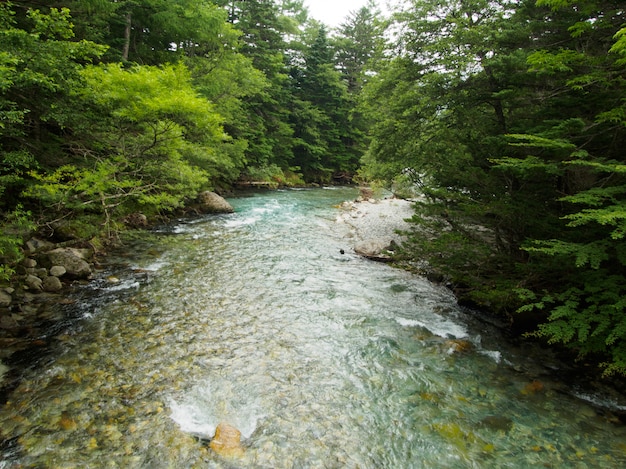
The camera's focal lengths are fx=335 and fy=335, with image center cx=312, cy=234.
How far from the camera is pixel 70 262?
724cm

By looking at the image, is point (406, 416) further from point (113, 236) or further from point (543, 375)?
point (113, 236)

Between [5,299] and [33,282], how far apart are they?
778 mm

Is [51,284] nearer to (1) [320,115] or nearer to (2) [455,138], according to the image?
(2) [455,138]

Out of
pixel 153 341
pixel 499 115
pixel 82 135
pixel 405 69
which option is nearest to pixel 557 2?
pixel 499 115

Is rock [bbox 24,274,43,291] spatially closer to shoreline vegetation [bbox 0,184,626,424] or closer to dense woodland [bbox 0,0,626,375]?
shoreline vegetation [bbox 0,184,626,424]

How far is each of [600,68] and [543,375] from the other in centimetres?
442

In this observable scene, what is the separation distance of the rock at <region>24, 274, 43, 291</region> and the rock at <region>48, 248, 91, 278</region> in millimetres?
598

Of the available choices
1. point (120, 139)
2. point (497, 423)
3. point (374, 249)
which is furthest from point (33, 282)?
point (374, 249)

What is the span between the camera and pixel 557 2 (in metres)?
4.63

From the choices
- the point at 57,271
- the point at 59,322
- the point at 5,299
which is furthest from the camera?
the point at 57,271

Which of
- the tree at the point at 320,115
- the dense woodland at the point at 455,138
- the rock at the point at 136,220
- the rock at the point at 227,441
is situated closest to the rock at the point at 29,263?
the dense woodland at the point at 455,138

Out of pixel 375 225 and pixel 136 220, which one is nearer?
pixel 136 220

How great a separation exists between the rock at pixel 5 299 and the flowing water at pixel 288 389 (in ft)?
3.19

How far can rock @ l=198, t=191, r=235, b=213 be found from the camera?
15.7 m
